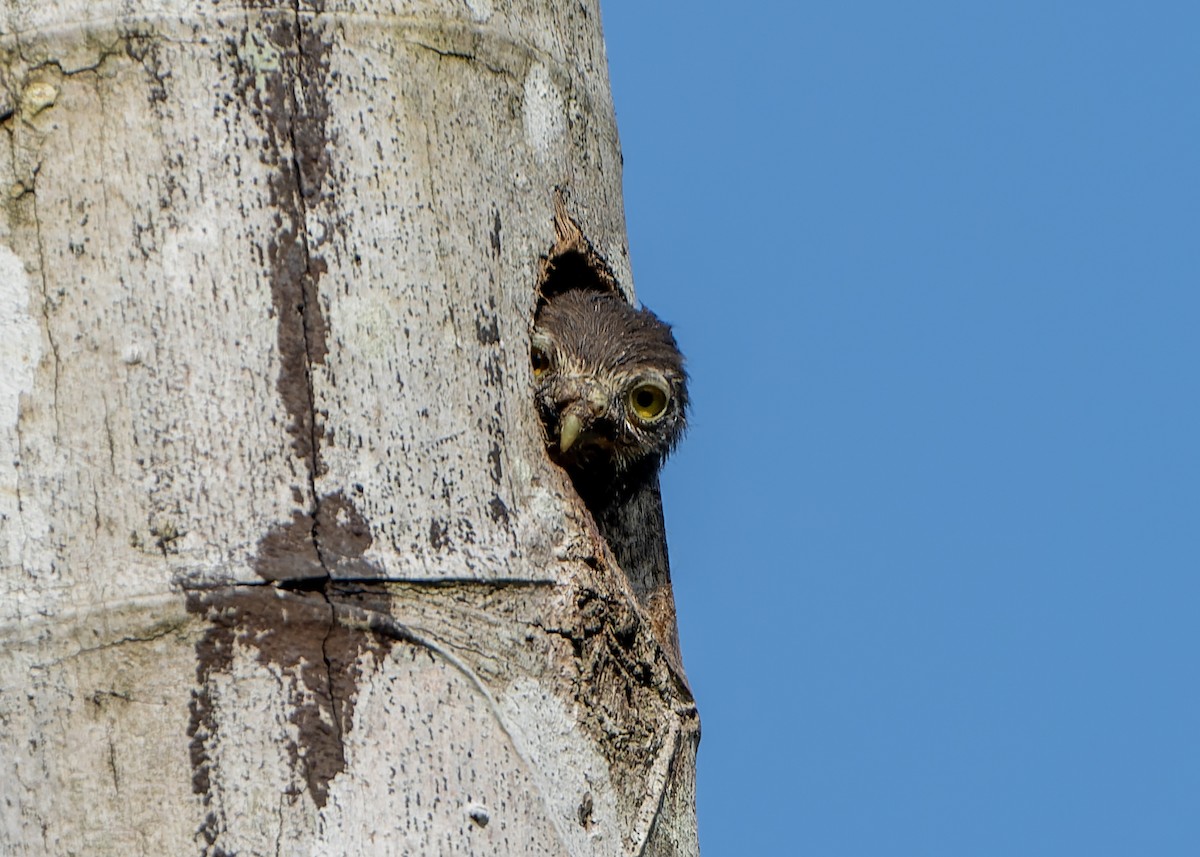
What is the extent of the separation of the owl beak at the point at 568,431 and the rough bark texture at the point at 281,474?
0.43m

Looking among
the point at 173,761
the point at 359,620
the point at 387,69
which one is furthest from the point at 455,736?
the point at 387,69

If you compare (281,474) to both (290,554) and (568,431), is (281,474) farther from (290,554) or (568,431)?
(568,431)

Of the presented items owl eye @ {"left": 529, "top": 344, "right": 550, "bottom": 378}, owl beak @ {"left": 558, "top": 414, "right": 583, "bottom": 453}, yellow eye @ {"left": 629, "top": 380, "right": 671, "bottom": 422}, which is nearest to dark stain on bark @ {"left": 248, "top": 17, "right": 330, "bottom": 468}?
owl eye @ {"left": 529, "top": 344, "right": 550, "bottom": 378}

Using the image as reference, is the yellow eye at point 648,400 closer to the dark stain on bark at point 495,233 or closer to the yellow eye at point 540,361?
the yellow eye at point 540,361

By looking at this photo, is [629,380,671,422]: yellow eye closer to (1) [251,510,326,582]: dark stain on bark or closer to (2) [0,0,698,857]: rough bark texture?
(2) [0,0,698,857]: rough bark texture

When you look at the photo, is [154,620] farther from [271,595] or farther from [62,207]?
[62,207]

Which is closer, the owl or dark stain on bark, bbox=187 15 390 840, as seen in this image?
dark stain on bark, bbox=187 15 390 840

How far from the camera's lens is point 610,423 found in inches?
145

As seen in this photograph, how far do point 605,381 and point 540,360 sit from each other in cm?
67

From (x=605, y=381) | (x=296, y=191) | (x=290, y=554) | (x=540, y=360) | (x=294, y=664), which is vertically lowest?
(x=294, y=664)

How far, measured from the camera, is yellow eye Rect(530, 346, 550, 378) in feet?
9.72

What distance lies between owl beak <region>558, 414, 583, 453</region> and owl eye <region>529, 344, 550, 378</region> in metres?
0.09

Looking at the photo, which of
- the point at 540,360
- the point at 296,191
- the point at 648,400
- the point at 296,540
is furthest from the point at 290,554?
the point at 648,400

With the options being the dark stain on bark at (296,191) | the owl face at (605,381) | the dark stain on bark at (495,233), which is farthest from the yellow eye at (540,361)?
the dark stain on bark at (296,191)
